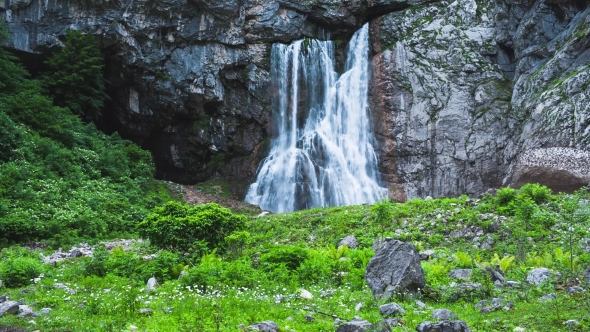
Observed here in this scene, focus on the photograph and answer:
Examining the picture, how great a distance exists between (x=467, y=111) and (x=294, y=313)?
86.2 feet

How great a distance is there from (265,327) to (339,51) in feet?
95.6

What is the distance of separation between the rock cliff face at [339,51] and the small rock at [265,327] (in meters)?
23.5

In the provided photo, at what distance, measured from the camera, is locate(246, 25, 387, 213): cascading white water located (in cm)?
2870

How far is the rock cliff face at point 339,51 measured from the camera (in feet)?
93.6

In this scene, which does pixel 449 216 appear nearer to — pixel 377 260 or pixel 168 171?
pixel 377 260

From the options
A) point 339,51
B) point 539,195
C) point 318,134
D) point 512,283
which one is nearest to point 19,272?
point 512,283

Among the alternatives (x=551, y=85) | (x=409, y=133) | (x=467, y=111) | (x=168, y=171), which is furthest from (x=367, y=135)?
(x=168, y=171)

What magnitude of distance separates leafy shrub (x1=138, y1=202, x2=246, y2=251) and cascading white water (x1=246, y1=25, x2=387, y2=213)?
16.4 metres

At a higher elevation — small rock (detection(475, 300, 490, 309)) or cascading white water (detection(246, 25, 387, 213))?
cascading white water (detection(246, 25, 387, 213))

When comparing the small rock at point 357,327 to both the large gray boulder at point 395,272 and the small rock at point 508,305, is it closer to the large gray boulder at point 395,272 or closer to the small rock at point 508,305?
the large gray boulder at point 395,272

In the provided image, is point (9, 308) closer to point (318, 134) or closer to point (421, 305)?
point (421, 305)

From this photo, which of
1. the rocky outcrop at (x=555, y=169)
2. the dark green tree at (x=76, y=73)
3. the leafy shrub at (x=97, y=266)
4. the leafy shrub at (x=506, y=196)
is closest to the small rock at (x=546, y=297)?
the leafy shrub at (x=97, y=266)

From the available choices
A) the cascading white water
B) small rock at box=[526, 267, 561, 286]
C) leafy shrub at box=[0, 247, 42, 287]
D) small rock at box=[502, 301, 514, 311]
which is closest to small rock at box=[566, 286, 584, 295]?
small rock at box=[526, 267, 561, 286]

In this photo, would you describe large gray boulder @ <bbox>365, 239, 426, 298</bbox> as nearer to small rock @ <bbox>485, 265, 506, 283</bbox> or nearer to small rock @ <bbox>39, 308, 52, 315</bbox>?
small rock @ <bbox>485, 265, 506, 283</bbox>
